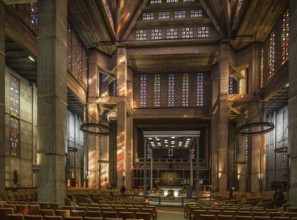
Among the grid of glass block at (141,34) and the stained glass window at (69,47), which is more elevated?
the grid of glass block at (141,34)

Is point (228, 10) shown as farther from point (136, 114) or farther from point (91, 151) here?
point (91, 151)

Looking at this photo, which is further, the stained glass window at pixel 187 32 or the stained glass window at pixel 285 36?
the stained glass window at pixel 187 32

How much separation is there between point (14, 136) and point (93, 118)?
10977mm

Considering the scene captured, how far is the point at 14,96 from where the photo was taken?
25.7m

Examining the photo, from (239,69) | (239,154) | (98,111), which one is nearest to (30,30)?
(98,111)

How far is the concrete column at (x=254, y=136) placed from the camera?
33.1 metres

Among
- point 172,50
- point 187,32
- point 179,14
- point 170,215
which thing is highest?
point 179,14

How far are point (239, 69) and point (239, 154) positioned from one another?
10.4 meters

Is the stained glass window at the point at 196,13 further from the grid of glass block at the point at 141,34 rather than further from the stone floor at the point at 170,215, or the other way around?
the stone floor at the point at 170,215

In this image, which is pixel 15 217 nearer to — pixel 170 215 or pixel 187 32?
pixel 170 215

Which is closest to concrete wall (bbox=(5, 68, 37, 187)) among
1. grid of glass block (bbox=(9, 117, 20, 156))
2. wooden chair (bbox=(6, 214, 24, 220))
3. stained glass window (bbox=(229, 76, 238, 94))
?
grid of glass block (bbox=(9, 117, 20, 156))

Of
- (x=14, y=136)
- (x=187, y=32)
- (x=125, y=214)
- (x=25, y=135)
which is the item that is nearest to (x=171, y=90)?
(x=187, y=32)

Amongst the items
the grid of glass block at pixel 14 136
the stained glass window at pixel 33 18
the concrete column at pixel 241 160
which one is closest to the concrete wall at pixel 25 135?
the grid of glass block at pixel 14 136

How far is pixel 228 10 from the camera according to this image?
33.6 meters
